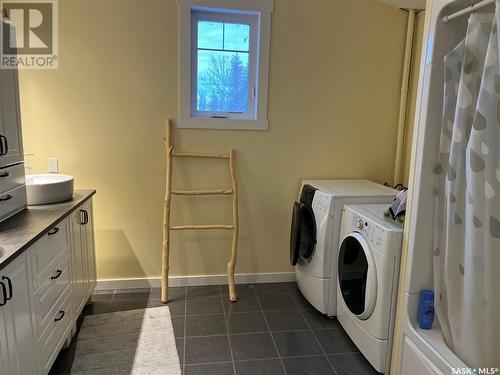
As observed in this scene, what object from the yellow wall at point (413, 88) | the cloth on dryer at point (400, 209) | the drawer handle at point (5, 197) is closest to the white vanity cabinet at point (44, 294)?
the drawer handle at point (5, 197)

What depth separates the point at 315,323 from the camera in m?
2.32

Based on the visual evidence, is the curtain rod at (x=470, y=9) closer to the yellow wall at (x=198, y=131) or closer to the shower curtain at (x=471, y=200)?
the shower curtain at (x=471, y=200)

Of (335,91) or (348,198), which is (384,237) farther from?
(335,91)

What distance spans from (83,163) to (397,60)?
247cm

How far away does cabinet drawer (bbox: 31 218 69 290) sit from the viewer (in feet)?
4.95

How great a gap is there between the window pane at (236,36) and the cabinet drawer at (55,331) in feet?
6.36

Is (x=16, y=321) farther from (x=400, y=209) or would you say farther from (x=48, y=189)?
(x=400, y=209)

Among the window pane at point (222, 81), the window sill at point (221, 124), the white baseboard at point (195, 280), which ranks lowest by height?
the white baseboard at point (195, 280)

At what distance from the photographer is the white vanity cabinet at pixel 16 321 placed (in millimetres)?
1240

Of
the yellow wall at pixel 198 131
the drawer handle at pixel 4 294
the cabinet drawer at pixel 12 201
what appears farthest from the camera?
the yellow wall at pixel 198 131

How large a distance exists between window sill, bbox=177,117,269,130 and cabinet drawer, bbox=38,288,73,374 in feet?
4.30

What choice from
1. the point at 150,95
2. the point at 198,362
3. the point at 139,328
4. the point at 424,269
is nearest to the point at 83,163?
the point at 150,95

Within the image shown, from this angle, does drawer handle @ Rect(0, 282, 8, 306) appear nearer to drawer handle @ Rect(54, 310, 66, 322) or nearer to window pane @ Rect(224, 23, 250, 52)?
drawer handle @ Rect(54, 310, 66, 322)

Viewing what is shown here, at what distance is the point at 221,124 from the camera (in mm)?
2625
